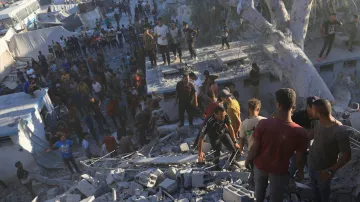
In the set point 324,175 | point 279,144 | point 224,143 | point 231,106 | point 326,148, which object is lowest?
point 224,143

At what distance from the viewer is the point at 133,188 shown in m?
5.36

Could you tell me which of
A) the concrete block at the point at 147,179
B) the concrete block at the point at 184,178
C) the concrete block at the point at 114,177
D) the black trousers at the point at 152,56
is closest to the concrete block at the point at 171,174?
the concrete block at the point at 184,178

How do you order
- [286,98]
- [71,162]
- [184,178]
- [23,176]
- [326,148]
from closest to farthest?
1. [286,98]
2. [326,148]
3. [184,178]
4. [23,176]
5. [71,162]

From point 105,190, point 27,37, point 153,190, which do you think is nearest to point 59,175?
point 105,190

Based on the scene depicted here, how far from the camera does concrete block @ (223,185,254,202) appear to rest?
4.13 m

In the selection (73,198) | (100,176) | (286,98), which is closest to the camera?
(286,98)

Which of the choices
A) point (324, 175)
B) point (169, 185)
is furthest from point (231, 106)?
point (324, 175)

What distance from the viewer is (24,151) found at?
347 inches

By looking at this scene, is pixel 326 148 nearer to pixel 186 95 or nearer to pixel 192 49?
pixel 186 95

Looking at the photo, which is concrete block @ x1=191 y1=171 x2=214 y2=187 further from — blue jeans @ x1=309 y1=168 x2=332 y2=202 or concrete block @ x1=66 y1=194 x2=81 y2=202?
concrete block @ x1=66 y1=194 x2=81 y2=202

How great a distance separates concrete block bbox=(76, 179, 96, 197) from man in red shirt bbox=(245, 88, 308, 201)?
355 cm

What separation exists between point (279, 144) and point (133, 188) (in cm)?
306

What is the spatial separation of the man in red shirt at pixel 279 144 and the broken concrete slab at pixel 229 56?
7.34 metres

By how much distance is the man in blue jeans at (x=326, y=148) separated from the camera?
11.0 ft
